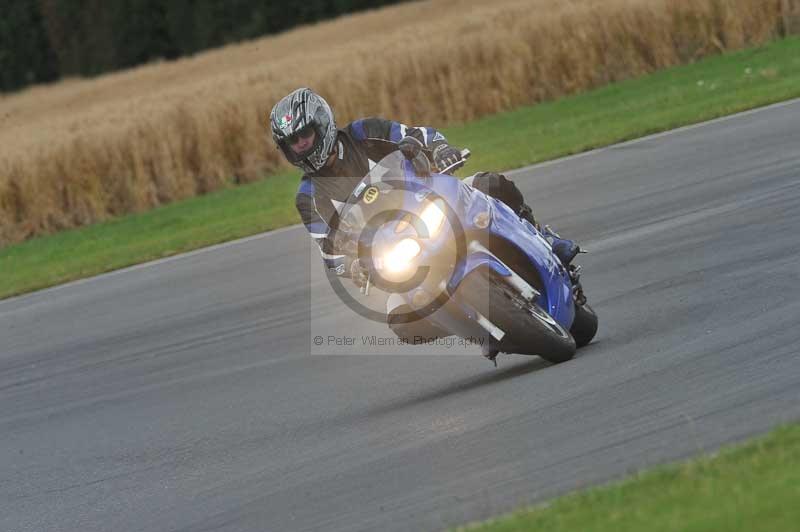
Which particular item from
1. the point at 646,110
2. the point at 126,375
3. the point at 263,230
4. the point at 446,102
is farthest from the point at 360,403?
the point at 446,102

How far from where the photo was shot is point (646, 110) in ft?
67.9

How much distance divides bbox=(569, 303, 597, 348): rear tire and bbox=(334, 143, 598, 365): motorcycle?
501 mm

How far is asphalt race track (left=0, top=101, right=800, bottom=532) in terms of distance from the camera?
6270 millimetres

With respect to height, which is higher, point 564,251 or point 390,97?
point 564,251

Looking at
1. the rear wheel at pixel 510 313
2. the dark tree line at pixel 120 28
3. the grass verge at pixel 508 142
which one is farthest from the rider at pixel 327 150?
the dark tree line at pixel 120 28

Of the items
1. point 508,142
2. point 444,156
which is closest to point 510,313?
point 444,156

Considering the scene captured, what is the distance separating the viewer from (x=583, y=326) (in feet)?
28.0

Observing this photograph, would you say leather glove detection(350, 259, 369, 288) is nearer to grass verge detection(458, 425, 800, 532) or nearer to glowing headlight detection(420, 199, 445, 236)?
glowing headlight detection(420, 199, 445, 236)

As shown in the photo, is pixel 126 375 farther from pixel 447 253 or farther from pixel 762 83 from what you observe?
pixel 762 83

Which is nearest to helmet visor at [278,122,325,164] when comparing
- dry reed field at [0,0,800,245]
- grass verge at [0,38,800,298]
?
grass verge at [0,38,800,298]

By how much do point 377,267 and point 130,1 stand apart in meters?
78.0

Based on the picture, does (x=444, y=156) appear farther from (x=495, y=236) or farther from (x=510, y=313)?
(x=510, y=313)

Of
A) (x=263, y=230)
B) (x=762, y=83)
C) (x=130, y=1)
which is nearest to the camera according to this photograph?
(x=263, y=230)

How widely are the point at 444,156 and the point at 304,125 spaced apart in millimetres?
748
